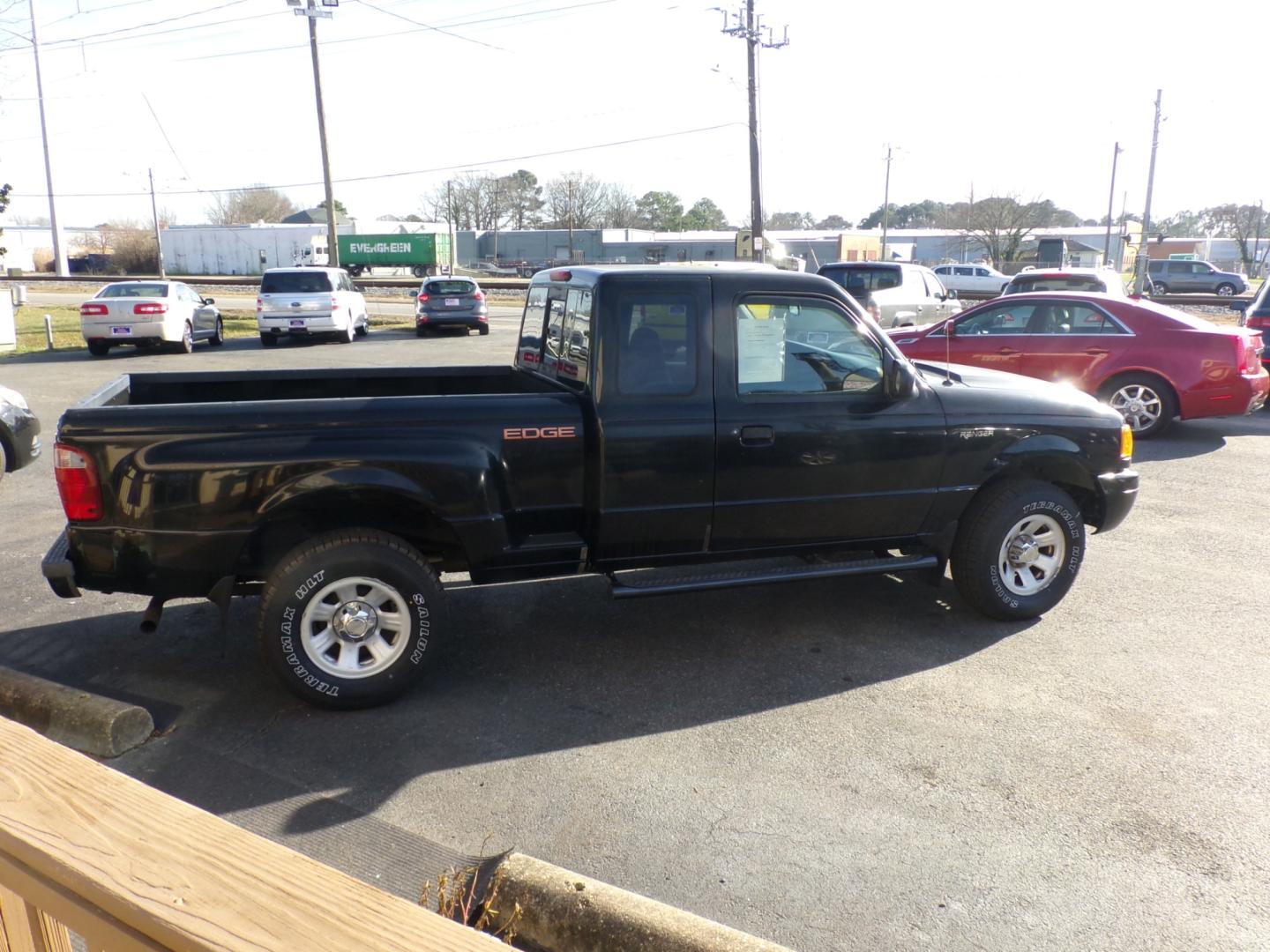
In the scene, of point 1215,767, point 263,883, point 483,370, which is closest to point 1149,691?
point 1215,767

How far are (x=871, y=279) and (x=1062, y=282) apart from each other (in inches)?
136

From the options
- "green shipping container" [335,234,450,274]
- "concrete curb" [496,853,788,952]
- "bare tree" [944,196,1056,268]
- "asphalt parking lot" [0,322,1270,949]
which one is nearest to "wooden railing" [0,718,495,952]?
"concrete curb" [496,853,788,952]

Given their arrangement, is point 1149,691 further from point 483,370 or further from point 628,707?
point 483,370

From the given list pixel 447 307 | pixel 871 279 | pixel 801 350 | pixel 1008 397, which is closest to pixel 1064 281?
pixel 871 279

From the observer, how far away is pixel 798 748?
438cm

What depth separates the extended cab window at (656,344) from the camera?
16.5 ft

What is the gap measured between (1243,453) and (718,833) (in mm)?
9366

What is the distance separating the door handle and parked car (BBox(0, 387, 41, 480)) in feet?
24.2

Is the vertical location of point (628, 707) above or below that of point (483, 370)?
below

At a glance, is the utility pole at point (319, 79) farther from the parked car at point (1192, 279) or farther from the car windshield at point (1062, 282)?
the parked car at point (1192, 279)

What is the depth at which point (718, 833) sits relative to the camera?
374 centimetres

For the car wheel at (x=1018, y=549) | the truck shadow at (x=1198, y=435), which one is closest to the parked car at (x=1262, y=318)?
the truck shadow at (x=1198, y=435)

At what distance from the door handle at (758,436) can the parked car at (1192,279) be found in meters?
43.0

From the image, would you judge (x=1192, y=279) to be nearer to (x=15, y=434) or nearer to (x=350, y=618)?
(x=15, y=434)
